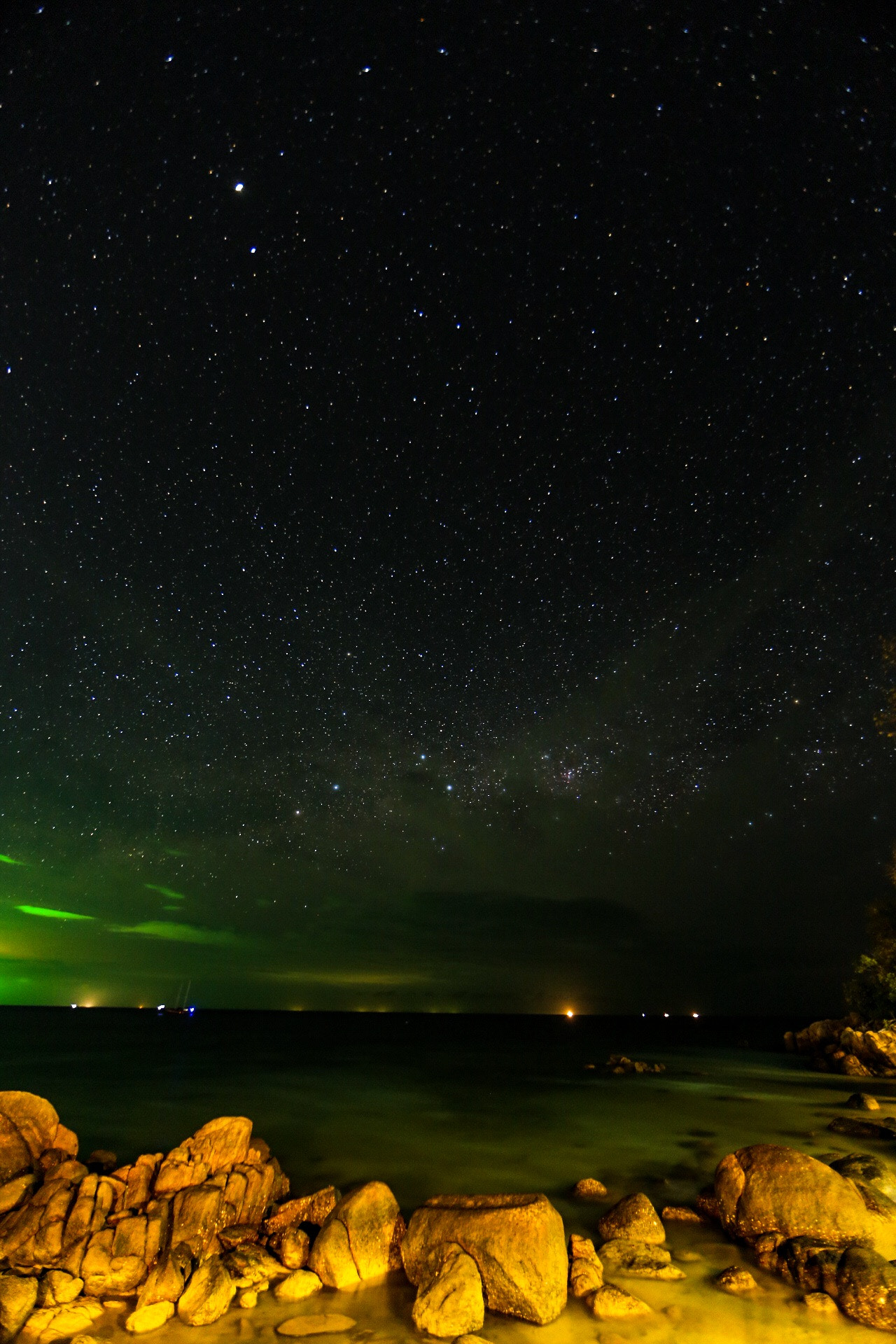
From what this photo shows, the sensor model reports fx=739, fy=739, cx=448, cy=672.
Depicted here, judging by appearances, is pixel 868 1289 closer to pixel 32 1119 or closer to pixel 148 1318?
pixel 148 1318

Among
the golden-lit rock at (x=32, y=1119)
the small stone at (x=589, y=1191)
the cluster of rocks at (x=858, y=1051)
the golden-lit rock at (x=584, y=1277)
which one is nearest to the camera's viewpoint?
the golden-lit rock at (x=584, y=1277)

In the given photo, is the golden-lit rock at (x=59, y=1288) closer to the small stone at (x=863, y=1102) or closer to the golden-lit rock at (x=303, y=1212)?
the golden-lit rock at (x=303, y=1212)

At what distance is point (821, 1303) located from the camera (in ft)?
25.9

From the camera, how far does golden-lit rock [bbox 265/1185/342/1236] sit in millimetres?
10242

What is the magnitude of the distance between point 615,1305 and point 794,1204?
120 inches

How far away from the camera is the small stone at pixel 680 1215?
35.5ft

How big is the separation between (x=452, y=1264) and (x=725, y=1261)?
3.67m

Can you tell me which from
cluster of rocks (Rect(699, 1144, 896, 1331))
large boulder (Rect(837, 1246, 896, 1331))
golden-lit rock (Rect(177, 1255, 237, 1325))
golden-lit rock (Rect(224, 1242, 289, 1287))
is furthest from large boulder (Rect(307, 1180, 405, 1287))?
large boulder (Rect(837, 1246, 896, 1331))

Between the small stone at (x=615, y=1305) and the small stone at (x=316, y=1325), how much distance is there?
2607mm

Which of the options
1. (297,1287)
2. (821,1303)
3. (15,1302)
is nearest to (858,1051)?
(821,1303)

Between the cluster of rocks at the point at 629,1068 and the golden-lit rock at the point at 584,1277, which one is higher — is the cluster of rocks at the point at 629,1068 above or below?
below

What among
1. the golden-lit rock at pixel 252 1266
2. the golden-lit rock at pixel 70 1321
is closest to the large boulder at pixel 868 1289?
the golden-lit rock at pixel 252 1266

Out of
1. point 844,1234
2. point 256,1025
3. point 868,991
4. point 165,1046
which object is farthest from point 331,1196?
point 256,1025

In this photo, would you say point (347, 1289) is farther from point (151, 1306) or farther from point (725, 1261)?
point (725, 1261)
